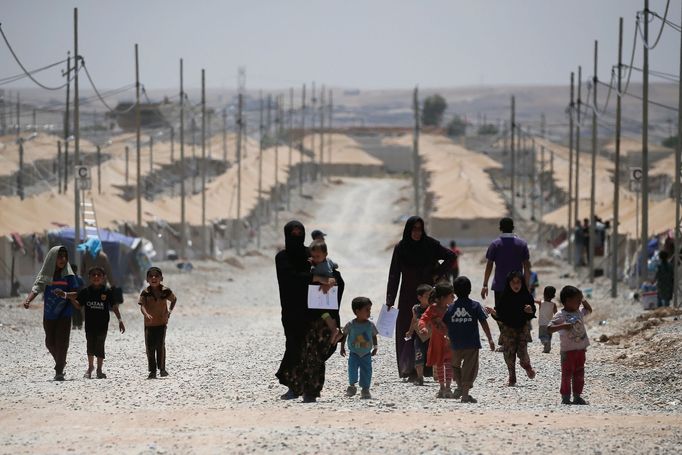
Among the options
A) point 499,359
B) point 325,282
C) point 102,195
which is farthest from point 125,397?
point 102,195

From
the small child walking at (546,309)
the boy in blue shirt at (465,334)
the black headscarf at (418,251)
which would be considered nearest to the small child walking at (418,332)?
the black headscarf at (418,251)

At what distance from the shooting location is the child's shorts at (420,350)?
46.6 ft

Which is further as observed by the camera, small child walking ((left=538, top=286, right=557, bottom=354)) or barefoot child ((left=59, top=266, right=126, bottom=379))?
small child walking ((left=538, top=286, right=557, bottom=354))

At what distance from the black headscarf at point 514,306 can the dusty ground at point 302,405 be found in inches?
A: 28.3

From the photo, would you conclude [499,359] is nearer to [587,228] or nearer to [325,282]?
[325,282]

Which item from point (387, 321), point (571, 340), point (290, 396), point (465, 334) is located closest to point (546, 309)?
point (387, 321)

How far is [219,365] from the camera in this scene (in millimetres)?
16969

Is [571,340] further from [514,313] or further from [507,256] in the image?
[507,256]

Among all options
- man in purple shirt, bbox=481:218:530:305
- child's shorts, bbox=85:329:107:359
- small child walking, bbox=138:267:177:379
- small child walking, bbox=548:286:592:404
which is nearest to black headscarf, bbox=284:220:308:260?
small child walking, bbox=548:286:592:404

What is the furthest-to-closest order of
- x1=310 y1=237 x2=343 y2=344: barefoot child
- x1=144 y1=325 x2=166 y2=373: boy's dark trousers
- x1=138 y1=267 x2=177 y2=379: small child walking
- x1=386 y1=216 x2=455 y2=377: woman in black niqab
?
x1=144 y1=325 x2=166 y2=373: boy's dark trousers, x1=138 y1=267 x2=177 y2=379: small child walking, x1=386 y1=216 x2=455 y2=377: woman in black niqab, x1=310 y1=237 x2=343 y2=344: barefoot child

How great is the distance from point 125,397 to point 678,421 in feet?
16.0

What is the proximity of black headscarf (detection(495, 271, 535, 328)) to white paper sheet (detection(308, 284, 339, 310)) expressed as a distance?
2.08m

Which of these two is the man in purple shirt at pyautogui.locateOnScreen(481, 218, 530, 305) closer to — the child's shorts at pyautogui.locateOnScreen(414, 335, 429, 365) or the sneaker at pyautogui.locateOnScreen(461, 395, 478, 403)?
the child's shorts at pyautogui.locateOnScreen(414, 335, 429, 365)

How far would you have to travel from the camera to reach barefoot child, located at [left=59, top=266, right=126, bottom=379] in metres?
14.9
